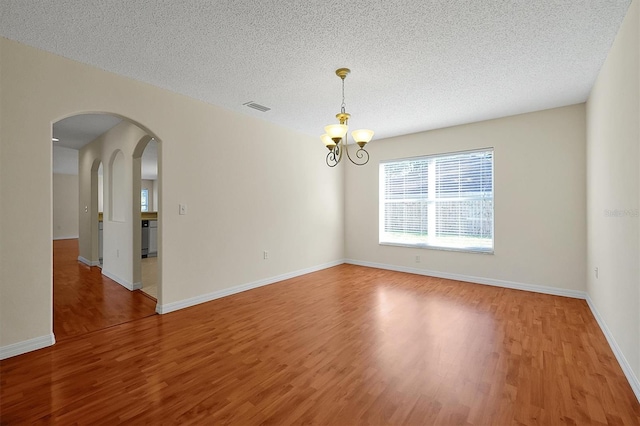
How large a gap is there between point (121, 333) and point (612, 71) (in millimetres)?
5065

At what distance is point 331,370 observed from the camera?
2209 millimetres

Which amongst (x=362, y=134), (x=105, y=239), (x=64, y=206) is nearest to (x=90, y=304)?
A: (x=105, y=239)

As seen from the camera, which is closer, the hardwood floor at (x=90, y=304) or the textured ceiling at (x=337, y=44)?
the textured ceiling at (x=337, y=44)

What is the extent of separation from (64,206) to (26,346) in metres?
10.8

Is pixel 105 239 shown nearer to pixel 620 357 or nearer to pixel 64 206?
pixel 620 357

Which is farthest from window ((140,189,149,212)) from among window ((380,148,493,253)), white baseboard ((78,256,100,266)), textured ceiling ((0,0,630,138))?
window ((380,148,493,253))

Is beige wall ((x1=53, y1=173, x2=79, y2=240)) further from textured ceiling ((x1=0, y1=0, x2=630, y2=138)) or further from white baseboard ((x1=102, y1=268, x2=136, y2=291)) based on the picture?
textured ceiling ((x1=0, y1=0, x2=630, y2=138))

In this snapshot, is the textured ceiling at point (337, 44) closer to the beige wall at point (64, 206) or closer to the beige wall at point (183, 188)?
the beige wall at point (183, 188)

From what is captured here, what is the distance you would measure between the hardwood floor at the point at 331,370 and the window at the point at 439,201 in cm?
159

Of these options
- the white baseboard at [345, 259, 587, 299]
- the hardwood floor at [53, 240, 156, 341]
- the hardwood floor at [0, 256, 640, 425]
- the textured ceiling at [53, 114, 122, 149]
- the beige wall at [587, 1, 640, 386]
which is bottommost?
the hardwood floor at [0, 256, 640, 425]

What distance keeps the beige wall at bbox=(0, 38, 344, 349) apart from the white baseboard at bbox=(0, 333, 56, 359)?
3cm

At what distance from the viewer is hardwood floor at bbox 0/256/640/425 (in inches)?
68.7

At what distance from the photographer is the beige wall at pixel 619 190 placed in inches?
78.9

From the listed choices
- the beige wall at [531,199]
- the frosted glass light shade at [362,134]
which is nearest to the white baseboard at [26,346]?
the frosted glass light shade at [362,134]
